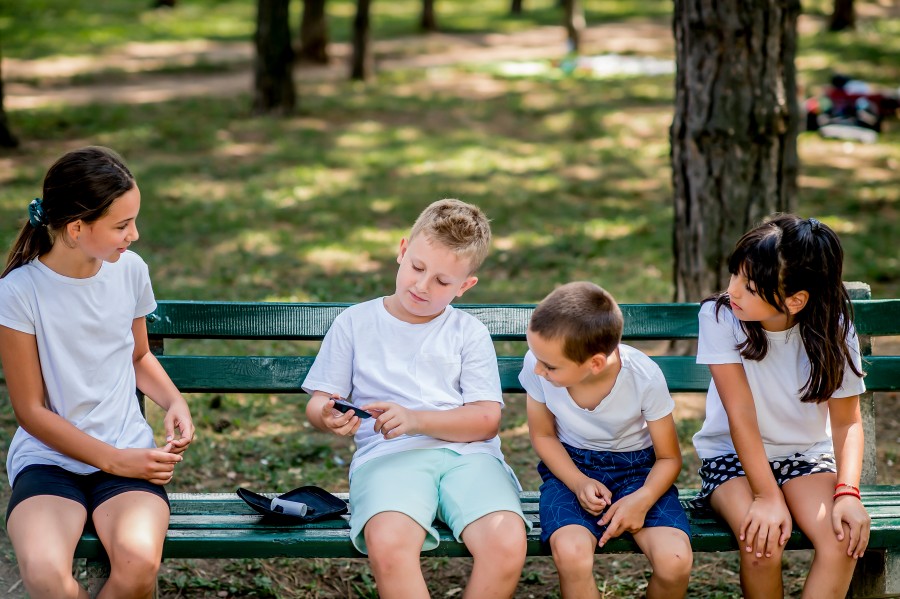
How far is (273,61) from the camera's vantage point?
1313 cm

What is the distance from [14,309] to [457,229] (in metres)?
1.30

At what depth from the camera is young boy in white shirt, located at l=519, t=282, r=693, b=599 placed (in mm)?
2818

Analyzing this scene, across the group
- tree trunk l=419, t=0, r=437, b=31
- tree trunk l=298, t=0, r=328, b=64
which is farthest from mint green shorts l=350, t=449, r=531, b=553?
tree trunk l=419, t=0, r=437, b=31

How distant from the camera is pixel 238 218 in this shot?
8.93 meters

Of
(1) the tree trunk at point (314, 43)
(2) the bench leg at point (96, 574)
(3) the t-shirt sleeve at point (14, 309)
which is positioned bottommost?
(1) the tree trunk at point (314, 43)

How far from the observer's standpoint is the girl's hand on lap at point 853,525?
2855 mm

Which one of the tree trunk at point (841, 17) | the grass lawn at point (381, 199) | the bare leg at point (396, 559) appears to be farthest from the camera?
the tree trunk at point (841, 17)

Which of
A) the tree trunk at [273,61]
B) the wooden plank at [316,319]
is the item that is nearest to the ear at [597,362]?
the wooden plank at [316,319]

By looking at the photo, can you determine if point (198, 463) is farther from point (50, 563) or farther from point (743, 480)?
A: point (743, 480)

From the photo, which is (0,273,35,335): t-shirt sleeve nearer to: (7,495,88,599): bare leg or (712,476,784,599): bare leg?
(7,495,88,599): bare leg

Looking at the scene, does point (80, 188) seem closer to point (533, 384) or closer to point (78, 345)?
point (78, 345)

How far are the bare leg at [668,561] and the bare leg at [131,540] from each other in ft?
4.37

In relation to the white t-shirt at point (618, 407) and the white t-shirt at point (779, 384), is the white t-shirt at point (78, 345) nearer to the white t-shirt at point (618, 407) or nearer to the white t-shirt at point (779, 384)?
the white t-shirt at point (618, 407)

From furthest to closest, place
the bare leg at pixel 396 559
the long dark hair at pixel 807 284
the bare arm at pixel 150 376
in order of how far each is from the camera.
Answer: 1. the bare arm at pixel 150 376
2. the long dark hair at pixel 807 284
3. the bare leg at pixel 396 559
